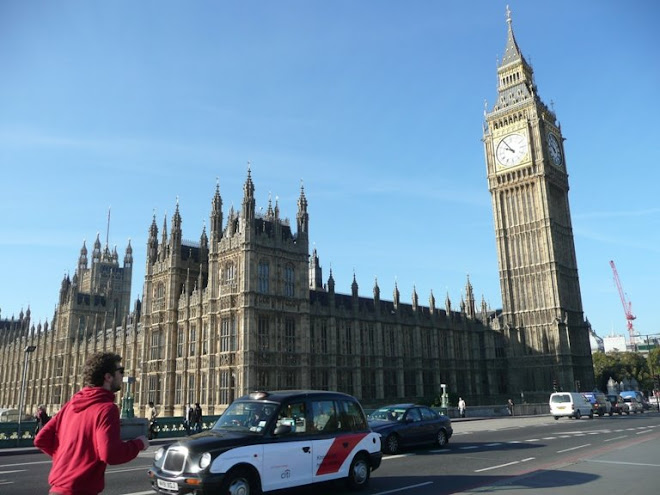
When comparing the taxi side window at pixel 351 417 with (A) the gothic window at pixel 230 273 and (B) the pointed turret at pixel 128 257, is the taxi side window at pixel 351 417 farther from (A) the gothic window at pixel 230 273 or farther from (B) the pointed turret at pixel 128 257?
(B) the pointed turret at pixel 128 257

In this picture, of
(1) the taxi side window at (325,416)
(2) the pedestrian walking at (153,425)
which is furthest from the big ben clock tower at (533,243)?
(1) the taxi side window at (325,416)

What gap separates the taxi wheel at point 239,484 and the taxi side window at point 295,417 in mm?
1124

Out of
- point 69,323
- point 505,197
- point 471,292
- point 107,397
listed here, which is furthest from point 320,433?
point 69,323

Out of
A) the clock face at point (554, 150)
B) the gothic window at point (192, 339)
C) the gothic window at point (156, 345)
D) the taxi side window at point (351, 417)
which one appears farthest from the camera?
the clock face at point (554, 150)

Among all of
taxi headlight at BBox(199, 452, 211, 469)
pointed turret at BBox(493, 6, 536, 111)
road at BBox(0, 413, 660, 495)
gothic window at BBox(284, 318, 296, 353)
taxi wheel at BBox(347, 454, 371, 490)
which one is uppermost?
pointed turret at BBox(493, 6, 536, 111)

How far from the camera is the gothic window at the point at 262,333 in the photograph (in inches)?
1668

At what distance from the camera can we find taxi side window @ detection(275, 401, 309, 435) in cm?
1034

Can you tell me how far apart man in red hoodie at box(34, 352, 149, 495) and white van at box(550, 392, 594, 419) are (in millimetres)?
41026

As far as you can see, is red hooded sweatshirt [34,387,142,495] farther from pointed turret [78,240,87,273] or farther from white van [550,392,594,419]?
pointed turret [78,240,87,273]

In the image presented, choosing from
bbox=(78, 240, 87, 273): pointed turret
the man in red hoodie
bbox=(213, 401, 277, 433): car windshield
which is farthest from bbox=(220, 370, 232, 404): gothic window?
bbox=(78, 240, 87, 273): pointed turret

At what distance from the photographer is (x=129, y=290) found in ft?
370

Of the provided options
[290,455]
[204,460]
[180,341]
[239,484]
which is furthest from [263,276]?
[204,460]

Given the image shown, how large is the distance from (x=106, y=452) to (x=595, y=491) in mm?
10287

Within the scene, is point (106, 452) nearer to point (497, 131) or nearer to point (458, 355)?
point (458, 355)
